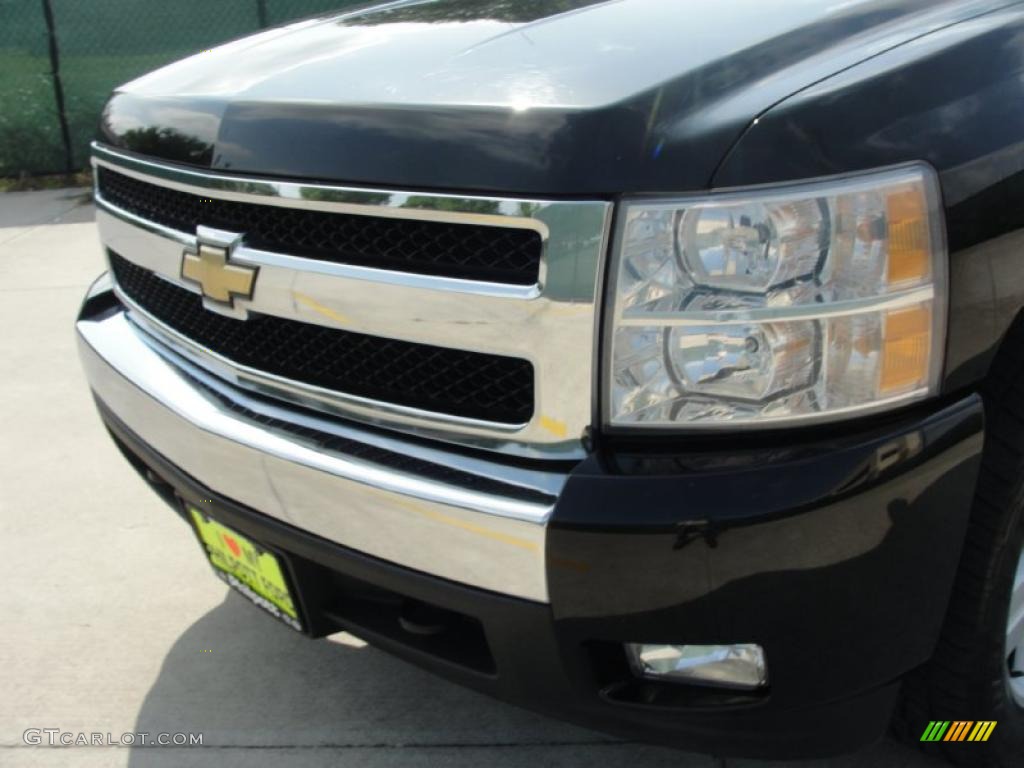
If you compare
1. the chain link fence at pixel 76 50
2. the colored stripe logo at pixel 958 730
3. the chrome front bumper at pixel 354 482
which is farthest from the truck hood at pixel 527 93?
the chain link fence at pixel 76 50

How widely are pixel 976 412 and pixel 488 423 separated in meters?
0.73

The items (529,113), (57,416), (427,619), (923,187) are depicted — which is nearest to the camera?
(923,187)

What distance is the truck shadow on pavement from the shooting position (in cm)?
238

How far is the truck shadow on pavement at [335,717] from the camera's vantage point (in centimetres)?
238

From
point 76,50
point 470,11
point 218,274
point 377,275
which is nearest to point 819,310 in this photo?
point 377,275

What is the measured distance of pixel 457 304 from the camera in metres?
1.70

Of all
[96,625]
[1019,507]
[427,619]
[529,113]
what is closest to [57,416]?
[96,625]

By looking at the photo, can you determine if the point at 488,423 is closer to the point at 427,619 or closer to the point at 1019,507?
the point at 427,619

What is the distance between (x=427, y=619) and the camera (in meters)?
1.94

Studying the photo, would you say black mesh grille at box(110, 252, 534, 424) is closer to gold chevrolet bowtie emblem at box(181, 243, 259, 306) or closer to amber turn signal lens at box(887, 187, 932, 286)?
gold chevrolet bowtie emblem at box(181, 243, 259, 306)

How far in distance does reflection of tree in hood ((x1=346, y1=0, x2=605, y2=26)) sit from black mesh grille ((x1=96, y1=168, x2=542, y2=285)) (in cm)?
63

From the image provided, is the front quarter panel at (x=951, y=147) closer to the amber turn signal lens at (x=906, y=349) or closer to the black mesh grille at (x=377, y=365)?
the amber turn signal lens at (x=906, y=349)

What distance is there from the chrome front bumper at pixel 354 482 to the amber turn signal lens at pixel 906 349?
1.62ft

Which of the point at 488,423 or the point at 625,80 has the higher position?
the point at 625,80
